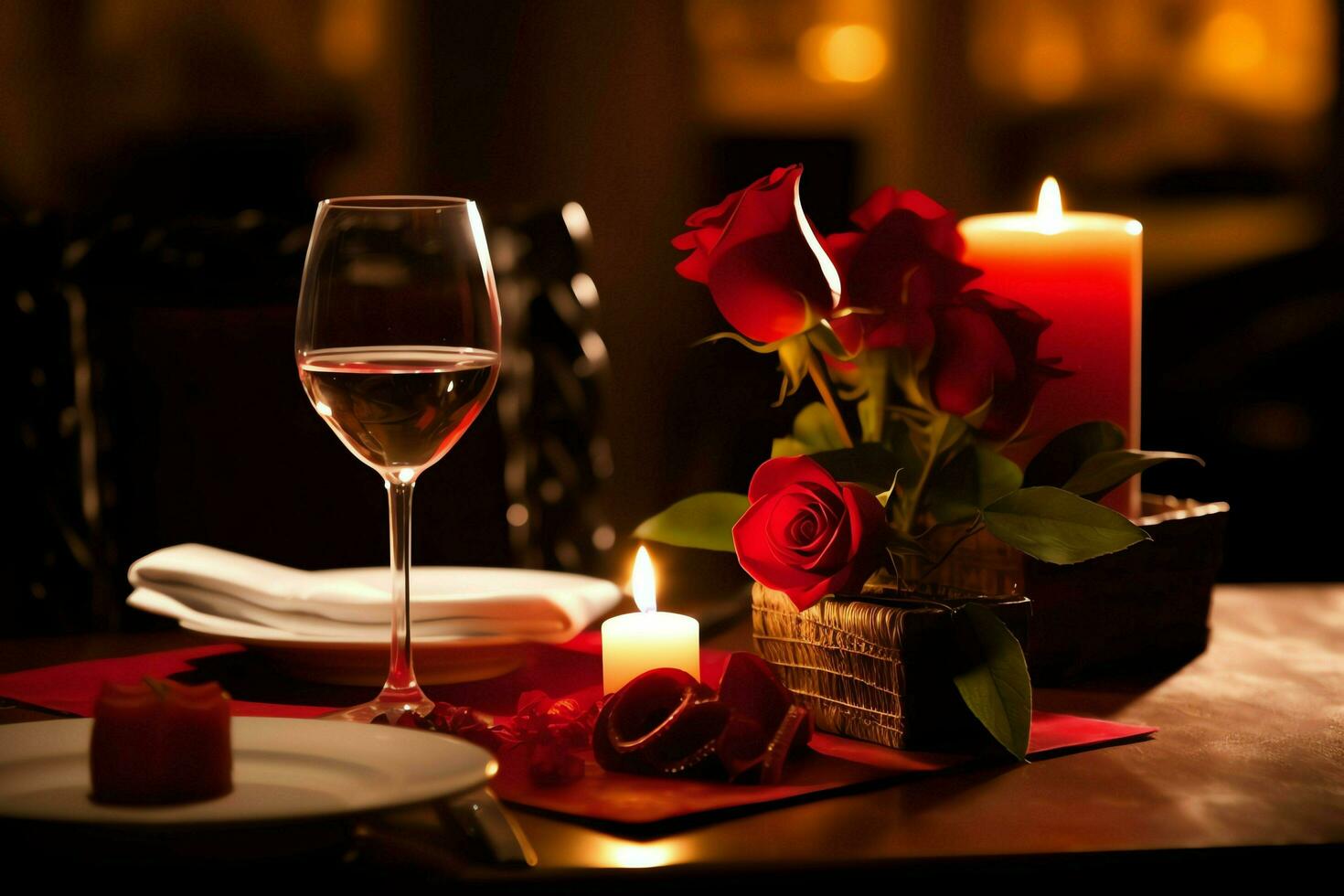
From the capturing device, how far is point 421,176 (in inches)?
101

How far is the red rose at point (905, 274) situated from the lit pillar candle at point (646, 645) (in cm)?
15

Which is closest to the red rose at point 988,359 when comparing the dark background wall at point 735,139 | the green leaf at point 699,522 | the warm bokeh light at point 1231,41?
the green leaf at point 699,522

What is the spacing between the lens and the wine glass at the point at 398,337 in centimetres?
62

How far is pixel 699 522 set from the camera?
2.29 ft

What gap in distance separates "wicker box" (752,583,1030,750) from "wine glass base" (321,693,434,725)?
0.17m

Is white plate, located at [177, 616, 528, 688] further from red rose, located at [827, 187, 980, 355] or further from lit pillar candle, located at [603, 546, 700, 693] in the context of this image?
red rose, located at [827, 187, 980, 355]

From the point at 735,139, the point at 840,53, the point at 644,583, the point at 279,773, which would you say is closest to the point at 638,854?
the point at 279,773

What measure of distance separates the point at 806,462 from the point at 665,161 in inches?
84.4

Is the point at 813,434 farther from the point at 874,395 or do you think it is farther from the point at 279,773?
the point at 279,773

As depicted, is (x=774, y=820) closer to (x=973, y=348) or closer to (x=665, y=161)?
(x=973, y=348)


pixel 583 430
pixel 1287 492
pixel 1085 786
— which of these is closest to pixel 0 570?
pixel 583 430

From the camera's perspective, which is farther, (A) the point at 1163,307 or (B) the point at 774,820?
(A) the point at 1163,307

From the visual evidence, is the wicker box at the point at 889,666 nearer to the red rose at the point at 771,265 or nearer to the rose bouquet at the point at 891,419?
the rose bouquet at the point at 891,419

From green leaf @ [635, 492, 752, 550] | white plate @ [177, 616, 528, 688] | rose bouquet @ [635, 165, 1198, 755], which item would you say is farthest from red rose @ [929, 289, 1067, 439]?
white plate @ [177, 616, 528, 688]
